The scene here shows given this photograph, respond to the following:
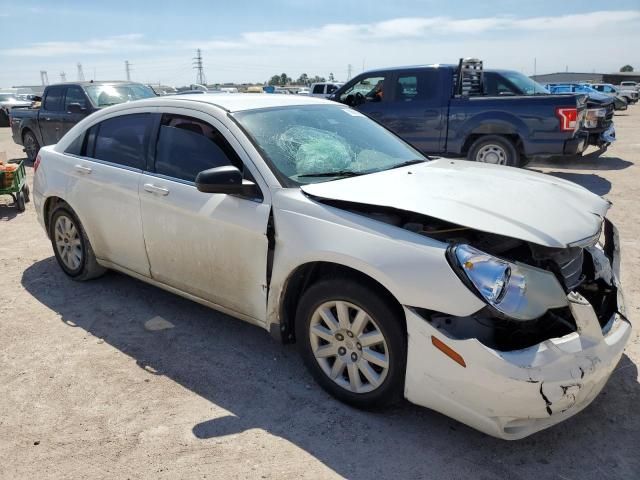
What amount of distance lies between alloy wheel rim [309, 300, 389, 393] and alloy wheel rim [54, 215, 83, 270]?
2.75m

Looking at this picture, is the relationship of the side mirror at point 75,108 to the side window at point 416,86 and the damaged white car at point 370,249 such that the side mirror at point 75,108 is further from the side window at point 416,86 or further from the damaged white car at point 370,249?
the damaged white car at point 370,249

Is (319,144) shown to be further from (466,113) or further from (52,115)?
(52,115)

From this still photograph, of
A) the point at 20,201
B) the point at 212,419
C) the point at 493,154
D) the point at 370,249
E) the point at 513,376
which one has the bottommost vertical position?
the point at 212,419

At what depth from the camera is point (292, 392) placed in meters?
3.24

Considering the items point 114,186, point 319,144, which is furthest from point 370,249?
point 114,186

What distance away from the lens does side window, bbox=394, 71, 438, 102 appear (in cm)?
965

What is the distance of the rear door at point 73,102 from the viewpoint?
10.8 metres

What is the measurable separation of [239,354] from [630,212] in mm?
5920

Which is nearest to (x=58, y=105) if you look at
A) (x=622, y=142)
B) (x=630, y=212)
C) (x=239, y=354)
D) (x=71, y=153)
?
(x=71, y=153)

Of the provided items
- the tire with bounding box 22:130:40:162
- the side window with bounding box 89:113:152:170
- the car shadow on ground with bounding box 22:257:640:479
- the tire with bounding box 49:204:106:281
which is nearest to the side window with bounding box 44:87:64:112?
the tire with bounding box 22:130:40:162

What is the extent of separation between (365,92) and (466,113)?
6.97ft

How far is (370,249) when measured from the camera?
2.71m

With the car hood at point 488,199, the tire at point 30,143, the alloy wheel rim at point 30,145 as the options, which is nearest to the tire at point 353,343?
the car hood at point 488,199

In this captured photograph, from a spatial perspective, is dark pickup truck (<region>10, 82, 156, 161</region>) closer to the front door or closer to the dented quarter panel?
the front door
